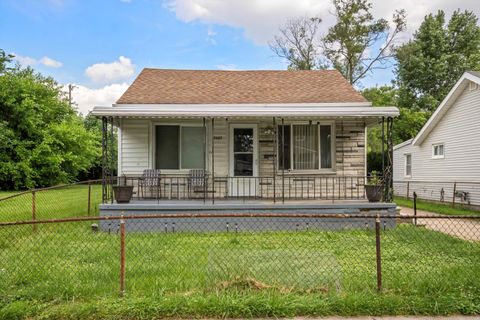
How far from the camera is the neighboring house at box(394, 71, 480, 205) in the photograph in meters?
12.5

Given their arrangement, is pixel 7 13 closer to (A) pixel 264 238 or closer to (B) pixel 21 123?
(B) pixel 21 123

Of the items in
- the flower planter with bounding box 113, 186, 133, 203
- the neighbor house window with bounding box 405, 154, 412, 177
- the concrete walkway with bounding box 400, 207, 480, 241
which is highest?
the neighbor house window with bounding box 405, 154, 412, 177

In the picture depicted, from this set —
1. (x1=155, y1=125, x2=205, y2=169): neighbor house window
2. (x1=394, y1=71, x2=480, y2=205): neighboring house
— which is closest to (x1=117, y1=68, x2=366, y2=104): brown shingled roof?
(x1=155, y1=125, x2=205, y2=169): neighbor house window

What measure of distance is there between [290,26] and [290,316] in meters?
25.6

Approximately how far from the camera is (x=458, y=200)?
13.5 metres

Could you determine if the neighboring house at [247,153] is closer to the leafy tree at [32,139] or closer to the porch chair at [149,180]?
the porch chair at [149,180]

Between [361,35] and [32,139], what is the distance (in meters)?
21.9

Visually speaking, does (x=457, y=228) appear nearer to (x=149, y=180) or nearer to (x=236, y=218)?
(x=236, y=218)

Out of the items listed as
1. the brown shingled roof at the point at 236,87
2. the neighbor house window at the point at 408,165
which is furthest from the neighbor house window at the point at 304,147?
the neighbor house window at the point at 408,165

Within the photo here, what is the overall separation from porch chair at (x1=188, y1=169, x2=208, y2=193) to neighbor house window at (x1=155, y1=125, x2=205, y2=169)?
217 millimetres

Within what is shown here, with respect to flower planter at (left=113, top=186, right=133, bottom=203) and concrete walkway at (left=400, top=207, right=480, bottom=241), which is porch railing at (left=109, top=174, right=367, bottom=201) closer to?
flower planter at (left=113, top=186, right=133, bottom=203)

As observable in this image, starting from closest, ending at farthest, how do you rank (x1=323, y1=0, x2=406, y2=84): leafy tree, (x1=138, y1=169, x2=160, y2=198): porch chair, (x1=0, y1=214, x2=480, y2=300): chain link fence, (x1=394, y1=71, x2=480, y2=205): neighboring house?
1. (x1=0, y1=214, x2=480, y2=300): chain link fence
2. (x1=138, y1=169, x2=160, y2=198): porch chair
3. (x1=394, y1=71, x2=480, y2=205): neighboring house
4. (x1=323, y1=0, x2=406, y2=84): leafy tree

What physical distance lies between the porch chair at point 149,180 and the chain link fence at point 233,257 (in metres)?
1.35

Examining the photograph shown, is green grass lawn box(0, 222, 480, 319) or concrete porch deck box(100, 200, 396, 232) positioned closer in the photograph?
green grass lawn box(0, 222, 480, 319)
